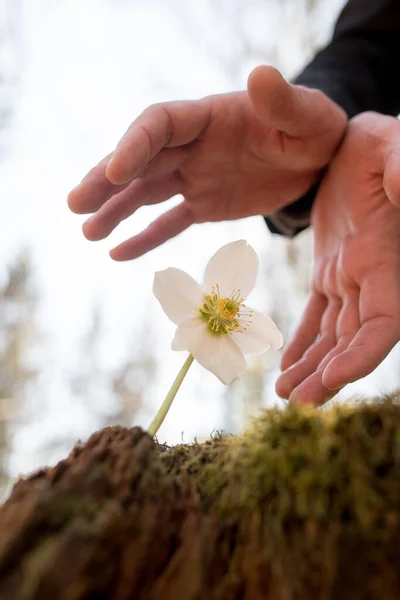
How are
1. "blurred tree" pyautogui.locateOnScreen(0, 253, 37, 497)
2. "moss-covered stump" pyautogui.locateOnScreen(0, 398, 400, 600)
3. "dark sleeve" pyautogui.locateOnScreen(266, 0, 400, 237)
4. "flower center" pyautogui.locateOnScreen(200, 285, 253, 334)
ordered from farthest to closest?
"blurred tree" pyautogui.locateOnScreen(0, 253, 37, 497) < "dark sleeve" pyautogui.locateOnScreen(266, 0, 400, 237) < "flower center" pyautogui.locateOnScreen(200, 285, 253, 334) < "moss-covered stump" pyautogui.locateOnScreen(0, 398, 400, 600)

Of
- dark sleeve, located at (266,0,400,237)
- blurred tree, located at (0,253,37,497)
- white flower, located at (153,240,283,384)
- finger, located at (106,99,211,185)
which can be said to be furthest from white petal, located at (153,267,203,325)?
blurred tree, located at (0,253,37,497)

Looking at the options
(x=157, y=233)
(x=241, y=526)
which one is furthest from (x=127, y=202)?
(x=241, y=526)

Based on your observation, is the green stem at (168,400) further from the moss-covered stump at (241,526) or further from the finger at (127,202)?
the finger at (127,202)

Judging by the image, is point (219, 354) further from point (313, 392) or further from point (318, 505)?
point (318, 505)

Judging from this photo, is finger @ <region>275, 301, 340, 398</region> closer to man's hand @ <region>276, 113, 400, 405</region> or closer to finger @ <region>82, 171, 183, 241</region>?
man's hand @ <region>276, 113, 400, 405</region>

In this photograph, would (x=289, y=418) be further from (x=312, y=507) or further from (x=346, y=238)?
(x=346, y=238)

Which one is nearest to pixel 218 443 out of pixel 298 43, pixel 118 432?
pixel 118 432

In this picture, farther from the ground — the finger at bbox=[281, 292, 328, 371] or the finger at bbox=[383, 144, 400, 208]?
the finger at bbox=[281, 292, 328, 371]
